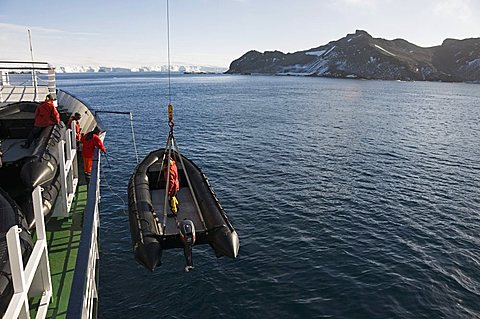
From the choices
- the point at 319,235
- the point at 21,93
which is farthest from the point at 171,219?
the point at 21,93

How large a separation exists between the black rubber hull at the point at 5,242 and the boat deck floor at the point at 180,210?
494cm

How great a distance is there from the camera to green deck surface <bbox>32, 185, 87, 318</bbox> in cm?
738

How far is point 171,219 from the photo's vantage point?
12.3 meters

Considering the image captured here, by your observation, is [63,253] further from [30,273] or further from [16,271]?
[16,271]

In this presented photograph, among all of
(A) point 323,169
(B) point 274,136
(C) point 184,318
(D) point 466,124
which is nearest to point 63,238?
(C) point 184,318

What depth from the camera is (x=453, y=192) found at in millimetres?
22766

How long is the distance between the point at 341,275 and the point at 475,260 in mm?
6124

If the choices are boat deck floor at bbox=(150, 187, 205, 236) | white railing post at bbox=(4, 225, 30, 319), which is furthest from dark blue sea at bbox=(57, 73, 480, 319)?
white railing post at bbox=(4, 225, 30, 319)

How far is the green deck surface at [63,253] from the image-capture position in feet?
24.2

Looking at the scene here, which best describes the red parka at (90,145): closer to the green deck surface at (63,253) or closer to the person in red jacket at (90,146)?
the person in red jacket at (90,146)

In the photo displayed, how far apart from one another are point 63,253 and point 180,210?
4539mm

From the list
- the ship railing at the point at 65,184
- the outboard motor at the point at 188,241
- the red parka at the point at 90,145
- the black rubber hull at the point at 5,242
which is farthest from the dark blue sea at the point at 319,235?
the black rubber hull at the point at 5,242

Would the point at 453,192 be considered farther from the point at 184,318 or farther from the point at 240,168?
the point at 184,318

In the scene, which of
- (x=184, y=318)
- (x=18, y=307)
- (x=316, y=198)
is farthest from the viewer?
(x=316, y=198)
